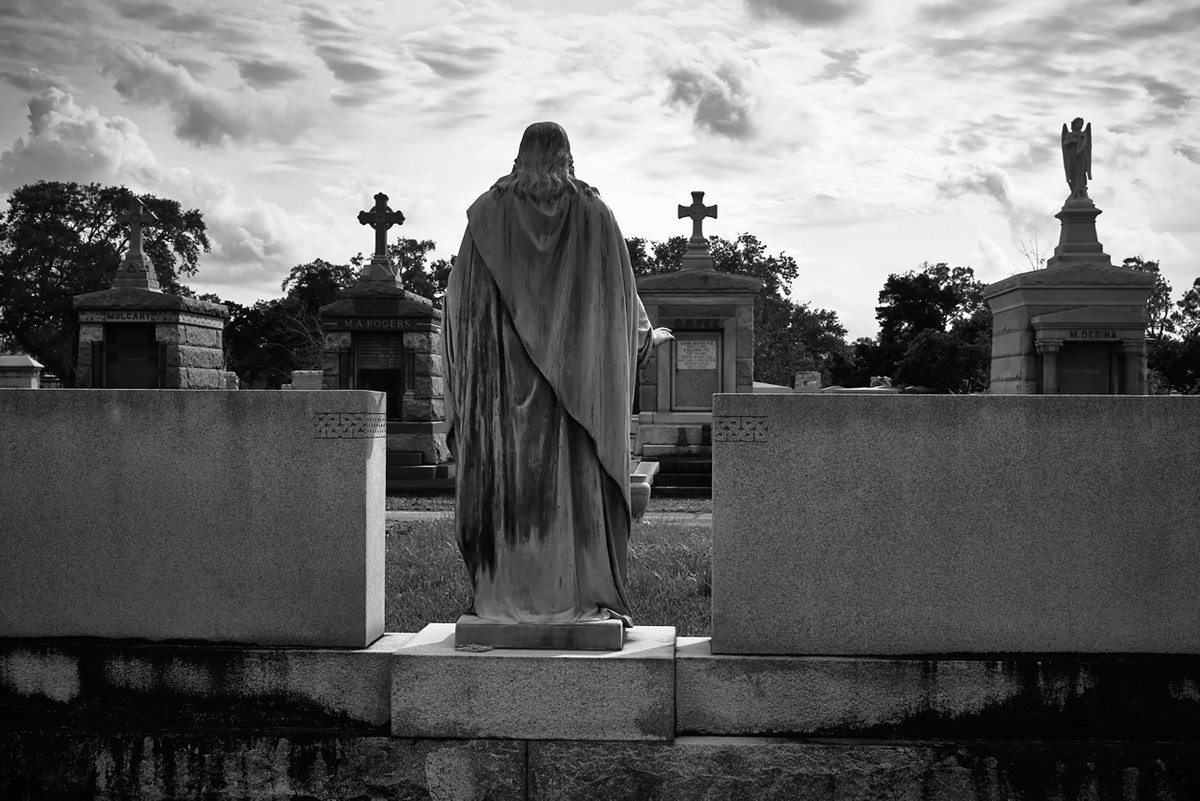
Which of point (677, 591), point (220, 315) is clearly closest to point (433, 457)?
point (220, 315)

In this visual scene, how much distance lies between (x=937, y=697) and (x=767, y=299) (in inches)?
1559

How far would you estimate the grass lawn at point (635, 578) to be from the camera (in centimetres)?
589

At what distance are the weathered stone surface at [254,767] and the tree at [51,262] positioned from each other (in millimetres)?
34360

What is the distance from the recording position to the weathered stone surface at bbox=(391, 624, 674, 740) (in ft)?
12.0

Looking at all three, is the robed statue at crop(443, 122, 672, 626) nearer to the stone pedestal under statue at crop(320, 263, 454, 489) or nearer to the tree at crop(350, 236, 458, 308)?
the stone pedestal under statue at crop(320, 263, 454, 489)

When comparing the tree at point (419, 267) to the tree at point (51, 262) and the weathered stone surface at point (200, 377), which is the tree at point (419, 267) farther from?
the weathered stone surface at point (200, 377)

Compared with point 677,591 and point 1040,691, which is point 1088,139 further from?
point 1040,691

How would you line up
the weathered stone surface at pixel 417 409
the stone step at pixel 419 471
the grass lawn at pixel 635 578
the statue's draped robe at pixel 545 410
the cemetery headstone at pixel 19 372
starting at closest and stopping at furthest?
1. the statue's draped robe at pixel 545 410
2. the grass lawn at pixel 635 578
3. the stone step at pixel 419 471
4. the weathered stone surface at pixel 417 409
5. the cemetery headstone at pixel 19 372

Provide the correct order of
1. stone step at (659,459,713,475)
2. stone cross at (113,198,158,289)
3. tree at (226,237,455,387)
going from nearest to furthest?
stone step at (659,459,713,475) → stone cross at (113,198,158,289) → tree at (226,237,455,387)

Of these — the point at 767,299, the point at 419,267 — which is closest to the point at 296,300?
the point at 419,267

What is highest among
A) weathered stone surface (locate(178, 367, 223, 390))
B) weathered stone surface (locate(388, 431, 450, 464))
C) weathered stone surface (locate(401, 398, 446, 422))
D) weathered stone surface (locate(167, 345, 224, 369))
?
weathered stone surface (locate(167, 345, 224, 369))

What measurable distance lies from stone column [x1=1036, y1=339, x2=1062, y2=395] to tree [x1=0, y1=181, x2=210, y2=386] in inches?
1192

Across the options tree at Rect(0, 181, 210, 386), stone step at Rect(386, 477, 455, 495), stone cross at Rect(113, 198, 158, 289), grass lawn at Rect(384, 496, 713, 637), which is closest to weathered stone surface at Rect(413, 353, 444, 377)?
stone step at Rect(386, 477, 455, 495)

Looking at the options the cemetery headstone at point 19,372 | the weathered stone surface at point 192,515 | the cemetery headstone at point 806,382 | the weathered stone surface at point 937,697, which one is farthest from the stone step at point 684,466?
the cemetery headstone at point 19,372
